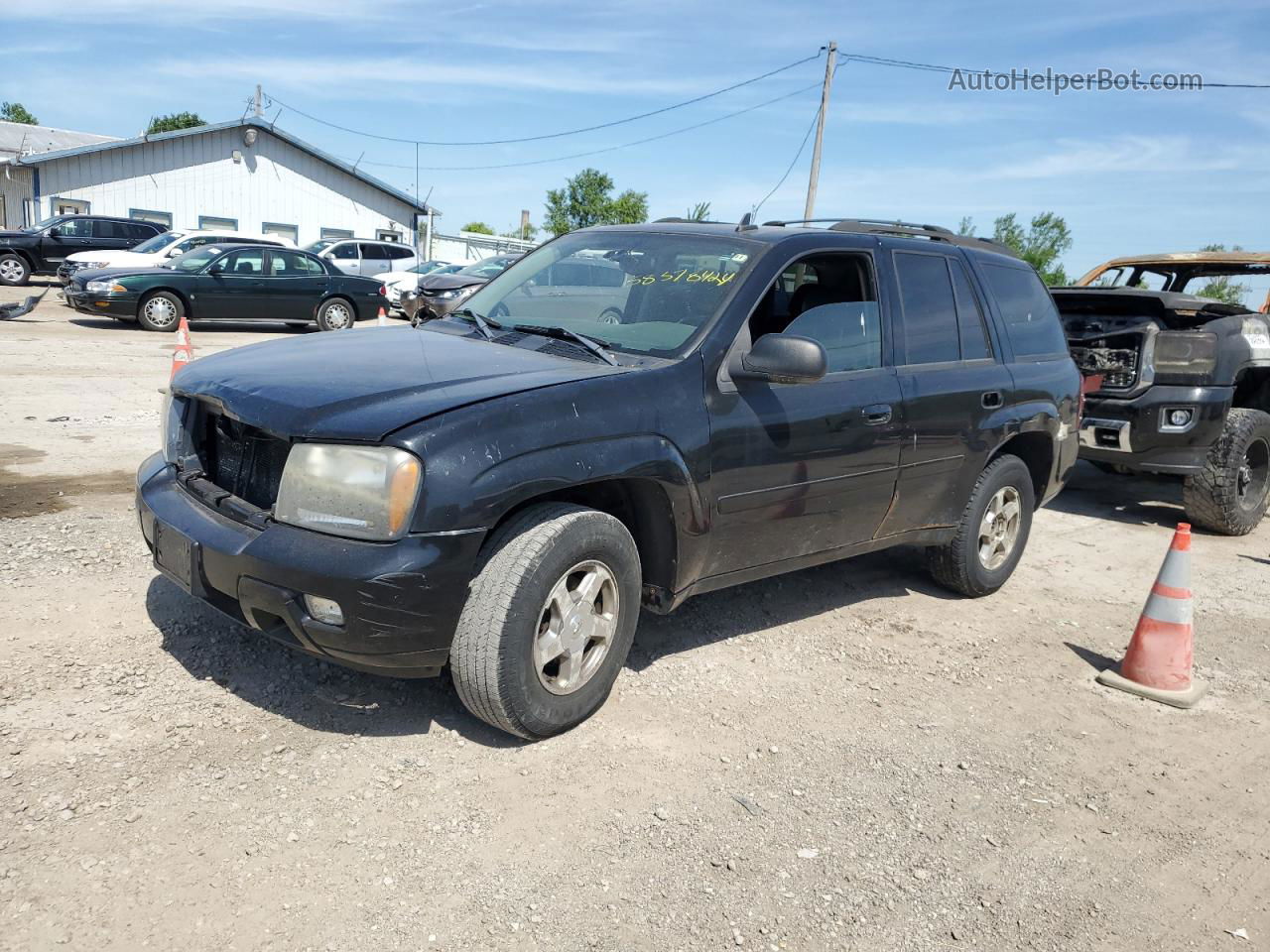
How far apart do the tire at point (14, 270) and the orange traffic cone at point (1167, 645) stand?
80.1ft

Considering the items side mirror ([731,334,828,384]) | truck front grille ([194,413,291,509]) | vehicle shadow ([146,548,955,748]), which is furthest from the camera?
side mirror ([731,334,828,384])

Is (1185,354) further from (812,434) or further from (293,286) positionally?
(293,286)

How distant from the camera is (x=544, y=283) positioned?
183 inches

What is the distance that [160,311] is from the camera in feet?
53.0

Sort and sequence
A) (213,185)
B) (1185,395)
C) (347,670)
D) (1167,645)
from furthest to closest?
(213,185)
(1185,395)
(1167,645)
(347,670)

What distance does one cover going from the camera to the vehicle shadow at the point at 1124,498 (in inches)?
323

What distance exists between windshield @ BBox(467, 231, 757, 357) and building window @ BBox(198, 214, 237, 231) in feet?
102

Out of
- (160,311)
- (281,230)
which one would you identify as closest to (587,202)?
(281,230)

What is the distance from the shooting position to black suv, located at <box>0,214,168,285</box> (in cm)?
2252

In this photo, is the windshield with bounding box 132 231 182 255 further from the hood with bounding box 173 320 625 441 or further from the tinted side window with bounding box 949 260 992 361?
the tinted side window with bounding box 949 260 992 361

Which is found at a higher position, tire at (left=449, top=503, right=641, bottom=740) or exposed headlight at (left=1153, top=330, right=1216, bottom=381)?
exposed headlight at (left=1153, top=330, right=1216, bottom=381)

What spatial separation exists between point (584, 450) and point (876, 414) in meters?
1.63

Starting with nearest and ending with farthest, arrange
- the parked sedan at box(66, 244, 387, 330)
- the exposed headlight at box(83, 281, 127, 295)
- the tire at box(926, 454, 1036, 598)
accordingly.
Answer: the tire at box(926, 454, 1036, 598)
the exposed headlight at box(83, 281, 127, 295)
the parked sedan at box(66, 244, 387, 330)

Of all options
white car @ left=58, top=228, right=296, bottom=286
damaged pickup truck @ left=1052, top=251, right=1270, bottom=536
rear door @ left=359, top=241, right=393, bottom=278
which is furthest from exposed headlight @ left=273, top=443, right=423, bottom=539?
rear door @ left=359, top=241, right=393, bottom=278
